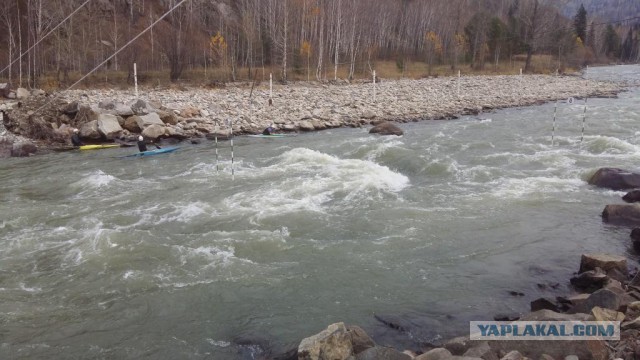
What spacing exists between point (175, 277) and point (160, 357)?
1.95m

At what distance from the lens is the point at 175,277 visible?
751 cm

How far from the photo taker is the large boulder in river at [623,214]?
950 cm

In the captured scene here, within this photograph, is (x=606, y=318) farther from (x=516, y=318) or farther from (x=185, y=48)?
(x=185, y=48)

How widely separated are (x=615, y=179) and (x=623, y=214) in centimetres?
255

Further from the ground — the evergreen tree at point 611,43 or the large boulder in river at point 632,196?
the evergreen tree at point 611,43

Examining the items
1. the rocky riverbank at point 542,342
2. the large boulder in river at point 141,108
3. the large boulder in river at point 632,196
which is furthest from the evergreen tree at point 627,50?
the rocky riverbank at point 542,342

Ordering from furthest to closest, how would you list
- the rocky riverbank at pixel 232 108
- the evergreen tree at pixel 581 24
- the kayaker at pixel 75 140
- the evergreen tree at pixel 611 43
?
the evergreen tree at pixel 611 43 → the evergreen tree at pixel 581 24 → the rocky riverbank at pixel 232 108 → the kayaker at pixel 75 140

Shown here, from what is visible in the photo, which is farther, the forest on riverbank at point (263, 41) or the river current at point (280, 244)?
the forest on riverbank at point (263, 41)

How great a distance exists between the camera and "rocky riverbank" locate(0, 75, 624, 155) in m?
18.9

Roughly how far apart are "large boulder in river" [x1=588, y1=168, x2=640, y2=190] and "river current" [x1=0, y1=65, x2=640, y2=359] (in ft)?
1.13

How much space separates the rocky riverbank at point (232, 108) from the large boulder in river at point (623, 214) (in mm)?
12678

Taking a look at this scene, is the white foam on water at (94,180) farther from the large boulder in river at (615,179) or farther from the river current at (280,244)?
the large boulder in river at (615,179)

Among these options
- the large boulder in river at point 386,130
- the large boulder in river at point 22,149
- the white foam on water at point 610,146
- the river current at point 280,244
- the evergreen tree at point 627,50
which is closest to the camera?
the river current at point 280,244

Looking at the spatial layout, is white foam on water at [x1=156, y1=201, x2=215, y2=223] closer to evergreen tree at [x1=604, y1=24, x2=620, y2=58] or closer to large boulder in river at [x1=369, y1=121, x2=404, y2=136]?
large boulder in river at [x1=369, y1=121, x2=404, y2=136]
